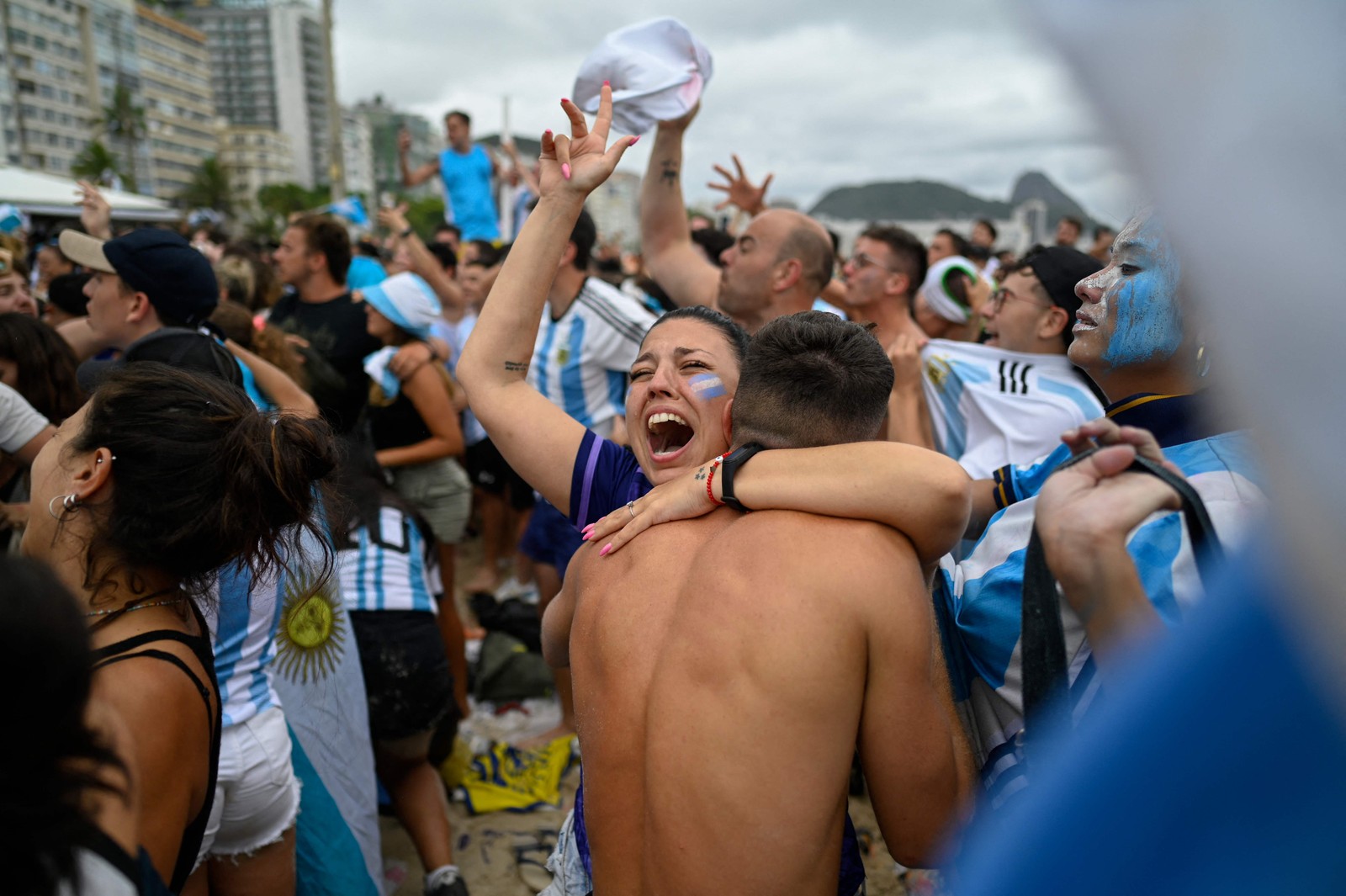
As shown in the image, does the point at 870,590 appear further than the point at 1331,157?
Yes

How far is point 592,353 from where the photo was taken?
465 cm

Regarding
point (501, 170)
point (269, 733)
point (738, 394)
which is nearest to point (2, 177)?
point (501, 170)

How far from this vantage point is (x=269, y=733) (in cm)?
234

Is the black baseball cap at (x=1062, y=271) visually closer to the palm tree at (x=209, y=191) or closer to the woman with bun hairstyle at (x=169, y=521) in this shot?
the woman with bun hairstyle at (x=169, y=521)

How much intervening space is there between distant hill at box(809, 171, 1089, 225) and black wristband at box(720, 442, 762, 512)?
28.3 feet

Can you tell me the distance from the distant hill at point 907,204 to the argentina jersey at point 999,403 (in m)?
6.48

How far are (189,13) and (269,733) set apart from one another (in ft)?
603

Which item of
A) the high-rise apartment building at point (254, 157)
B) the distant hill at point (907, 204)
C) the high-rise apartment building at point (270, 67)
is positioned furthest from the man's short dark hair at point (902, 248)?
the high-rise apartment building at point (270, 67)

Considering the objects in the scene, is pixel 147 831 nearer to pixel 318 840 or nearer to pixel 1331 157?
pixel 318 840

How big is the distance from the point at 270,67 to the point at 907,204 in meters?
167

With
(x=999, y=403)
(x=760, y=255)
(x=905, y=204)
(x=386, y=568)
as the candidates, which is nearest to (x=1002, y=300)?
(x=999, y=403)

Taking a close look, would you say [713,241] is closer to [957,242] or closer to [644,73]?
[957,242]

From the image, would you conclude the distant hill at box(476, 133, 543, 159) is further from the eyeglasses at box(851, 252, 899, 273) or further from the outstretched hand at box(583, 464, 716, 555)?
the outstretched hand at box(583, 464, 716, 555)

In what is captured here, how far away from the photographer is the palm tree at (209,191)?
9012 centimetres
